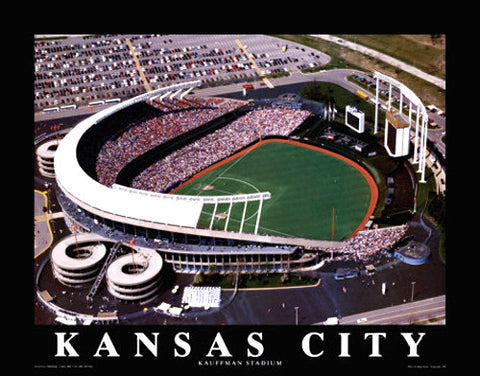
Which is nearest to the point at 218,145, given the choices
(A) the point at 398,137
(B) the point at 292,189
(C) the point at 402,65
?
(B) the point at 292,189

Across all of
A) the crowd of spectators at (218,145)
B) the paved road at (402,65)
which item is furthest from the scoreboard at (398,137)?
the paved road at (402,65)

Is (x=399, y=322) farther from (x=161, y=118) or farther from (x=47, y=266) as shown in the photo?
(x=161, y=118)

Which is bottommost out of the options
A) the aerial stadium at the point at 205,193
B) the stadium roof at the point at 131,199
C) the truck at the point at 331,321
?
the truck at the point at 331,321

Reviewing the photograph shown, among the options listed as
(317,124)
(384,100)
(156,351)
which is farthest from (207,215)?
(384,100)

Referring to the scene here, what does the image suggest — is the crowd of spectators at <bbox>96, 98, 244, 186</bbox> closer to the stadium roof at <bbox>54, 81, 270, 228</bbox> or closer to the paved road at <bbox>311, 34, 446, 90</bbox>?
the stadium roof at <bbox>54, 81, 270, 228</bbox>

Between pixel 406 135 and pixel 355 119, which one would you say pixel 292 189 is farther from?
pixel 355 119

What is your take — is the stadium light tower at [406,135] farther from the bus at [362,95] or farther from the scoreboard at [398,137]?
the bus at [362,95]
